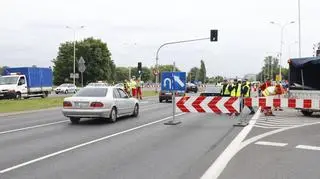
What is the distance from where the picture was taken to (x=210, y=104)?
62.0 ft

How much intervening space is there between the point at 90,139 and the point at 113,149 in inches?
81.2

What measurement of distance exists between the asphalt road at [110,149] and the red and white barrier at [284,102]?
2.53 m

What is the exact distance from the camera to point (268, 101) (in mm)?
19688

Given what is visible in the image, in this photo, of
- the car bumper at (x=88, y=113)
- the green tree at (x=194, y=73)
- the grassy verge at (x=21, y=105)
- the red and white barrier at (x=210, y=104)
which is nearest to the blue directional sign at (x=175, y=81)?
the red and white barrier at (x=210, y=104)

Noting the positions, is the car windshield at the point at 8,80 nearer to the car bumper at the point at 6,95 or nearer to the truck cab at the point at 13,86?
the truck cab at the point at 13,86

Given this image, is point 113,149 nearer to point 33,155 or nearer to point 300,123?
point 33,155

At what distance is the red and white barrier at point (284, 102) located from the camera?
1947 centimetres

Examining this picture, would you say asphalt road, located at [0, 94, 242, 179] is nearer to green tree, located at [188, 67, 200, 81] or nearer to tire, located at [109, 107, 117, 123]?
tire, located at [109, 107, 117, 123]

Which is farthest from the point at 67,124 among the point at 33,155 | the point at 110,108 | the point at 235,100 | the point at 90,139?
the point at 33,155

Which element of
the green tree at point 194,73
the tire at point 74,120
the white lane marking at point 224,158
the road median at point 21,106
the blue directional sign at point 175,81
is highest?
the green tree at point 194,73

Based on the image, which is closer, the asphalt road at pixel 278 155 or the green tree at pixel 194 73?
the asphalt road at pixel 278 155

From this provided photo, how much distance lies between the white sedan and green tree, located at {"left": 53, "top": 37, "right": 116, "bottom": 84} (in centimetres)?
8544

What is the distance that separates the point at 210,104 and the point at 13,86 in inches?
989

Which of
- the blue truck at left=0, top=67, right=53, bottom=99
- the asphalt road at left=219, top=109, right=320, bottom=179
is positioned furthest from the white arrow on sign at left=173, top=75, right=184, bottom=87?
the blue truck at left=0, top=67, right=53, bottom=99
